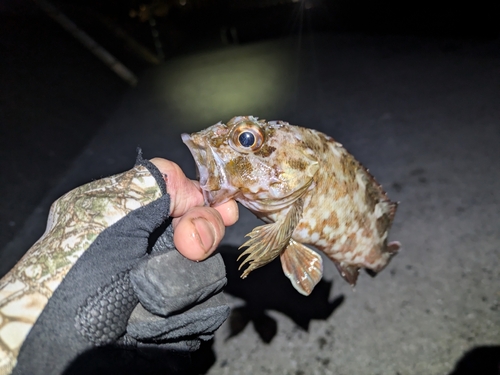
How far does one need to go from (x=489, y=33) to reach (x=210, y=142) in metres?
10.1

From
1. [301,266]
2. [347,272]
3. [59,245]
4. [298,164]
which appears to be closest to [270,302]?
[347,272]

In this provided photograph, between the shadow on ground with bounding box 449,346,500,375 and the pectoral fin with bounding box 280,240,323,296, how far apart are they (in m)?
1.75

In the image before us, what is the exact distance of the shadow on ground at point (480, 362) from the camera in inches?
109

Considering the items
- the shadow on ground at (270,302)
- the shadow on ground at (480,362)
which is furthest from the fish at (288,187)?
the shadow on ground at (480,362)

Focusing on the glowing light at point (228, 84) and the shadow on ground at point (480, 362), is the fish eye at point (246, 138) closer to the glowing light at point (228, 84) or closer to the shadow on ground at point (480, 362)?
the shadow on ground at point (480, 362)

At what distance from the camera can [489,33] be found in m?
8.57

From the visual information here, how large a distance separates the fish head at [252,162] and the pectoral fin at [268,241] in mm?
149

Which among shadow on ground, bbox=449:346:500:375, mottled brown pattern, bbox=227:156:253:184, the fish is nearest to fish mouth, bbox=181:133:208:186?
the fish

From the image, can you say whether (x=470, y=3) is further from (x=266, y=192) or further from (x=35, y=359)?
(x=35, y=359)

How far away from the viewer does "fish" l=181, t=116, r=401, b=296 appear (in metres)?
1.88

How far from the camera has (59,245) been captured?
5.64ft

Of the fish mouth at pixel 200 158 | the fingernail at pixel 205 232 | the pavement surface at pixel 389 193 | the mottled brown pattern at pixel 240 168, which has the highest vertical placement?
the fish mouth at pixel 200 158

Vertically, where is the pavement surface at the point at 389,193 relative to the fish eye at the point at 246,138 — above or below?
below

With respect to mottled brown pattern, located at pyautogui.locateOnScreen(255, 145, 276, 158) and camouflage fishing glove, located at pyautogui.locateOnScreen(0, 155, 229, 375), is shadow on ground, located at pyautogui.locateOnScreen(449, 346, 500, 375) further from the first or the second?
mottled brown pattern, located at pyautogui.locateOnScreen(255, 145, 276, 158)
